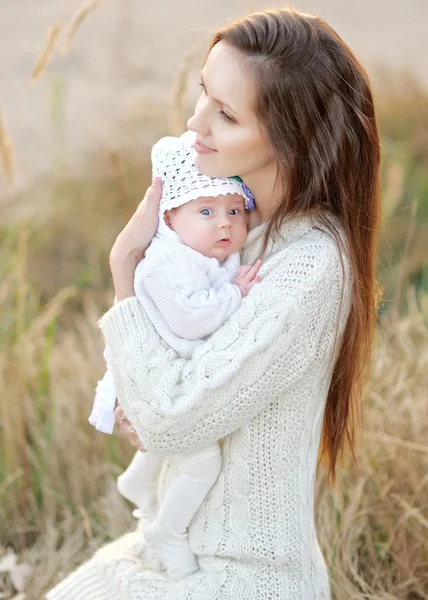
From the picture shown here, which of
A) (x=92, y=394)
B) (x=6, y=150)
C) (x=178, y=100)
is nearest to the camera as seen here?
(x=178, y=100)

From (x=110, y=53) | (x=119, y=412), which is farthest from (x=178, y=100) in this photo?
(x=110, y=53)

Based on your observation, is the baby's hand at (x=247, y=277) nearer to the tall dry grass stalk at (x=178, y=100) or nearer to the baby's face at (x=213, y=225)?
the baby's face at (x=213, y=225)

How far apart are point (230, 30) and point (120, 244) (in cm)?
53

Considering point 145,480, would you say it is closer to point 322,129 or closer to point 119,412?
point 119,412

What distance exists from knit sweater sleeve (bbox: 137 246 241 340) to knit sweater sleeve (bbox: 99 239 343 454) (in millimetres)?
42

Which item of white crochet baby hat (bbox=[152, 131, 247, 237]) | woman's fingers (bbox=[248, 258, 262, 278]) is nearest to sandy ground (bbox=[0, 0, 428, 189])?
white crochet baby hat (bbox=[152, 131, 247, 237])

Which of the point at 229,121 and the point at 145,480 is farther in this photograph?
the point at 145,480

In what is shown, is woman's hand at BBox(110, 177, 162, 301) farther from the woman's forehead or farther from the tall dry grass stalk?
the tall dry grass stalk

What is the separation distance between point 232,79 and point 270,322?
506 millimetres

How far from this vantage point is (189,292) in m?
1.81


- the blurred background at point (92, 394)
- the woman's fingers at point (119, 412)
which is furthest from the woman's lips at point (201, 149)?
the woman's fingers at point (119, 412)

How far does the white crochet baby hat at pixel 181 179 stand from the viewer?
187 cm

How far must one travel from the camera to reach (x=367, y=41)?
25.6 ft

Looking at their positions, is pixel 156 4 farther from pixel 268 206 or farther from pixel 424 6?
pixel 268 206
